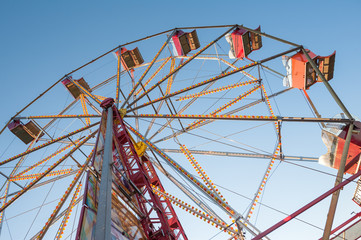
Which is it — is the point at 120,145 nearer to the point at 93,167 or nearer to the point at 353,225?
the point at 93,167

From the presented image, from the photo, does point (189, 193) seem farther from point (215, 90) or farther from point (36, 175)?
point (36, 175)

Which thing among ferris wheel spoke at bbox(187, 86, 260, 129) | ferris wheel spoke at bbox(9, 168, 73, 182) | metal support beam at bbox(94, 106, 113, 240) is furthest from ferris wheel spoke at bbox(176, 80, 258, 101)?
metal support beam at bbox(94, 106, 113, 240)

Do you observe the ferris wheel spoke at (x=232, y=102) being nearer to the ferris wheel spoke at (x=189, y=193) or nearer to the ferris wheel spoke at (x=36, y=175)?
the ferris wheel spoke at (x=189, y=193)

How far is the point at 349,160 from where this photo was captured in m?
8.45

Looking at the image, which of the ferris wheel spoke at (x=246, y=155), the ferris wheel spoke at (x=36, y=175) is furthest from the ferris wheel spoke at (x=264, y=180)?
the ferris wheel spoke at (x=36, y=175)

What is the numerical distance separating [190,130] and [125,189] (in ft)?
16.5

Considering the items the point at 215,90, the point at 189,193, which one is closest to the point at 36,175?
the point at 189,193

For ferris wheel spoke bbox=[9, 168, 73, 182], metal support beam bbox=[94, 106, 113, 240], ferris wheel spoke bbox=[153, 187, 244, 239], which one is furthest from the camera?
ferris wheel spoke bbox=[9, 168, 73, 182]

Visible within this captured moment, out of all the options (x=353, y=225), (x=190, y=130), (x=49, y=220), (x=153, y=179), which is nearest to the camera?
(x=49, y=220)

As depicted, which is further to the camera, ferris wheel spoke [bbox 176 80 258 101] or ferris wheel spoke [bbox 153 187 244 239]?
ferris wheel spoke [bbox 176 80 258 101]

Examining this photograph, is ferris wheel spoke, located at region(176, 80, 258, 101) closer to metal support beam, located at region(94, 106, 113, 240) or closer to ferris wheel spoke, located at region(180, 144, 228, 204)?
ferris wheel spoke, located at region(180, 144, 228, 204)

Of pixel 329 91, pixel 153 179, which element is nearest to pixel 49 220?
pixel 153 179

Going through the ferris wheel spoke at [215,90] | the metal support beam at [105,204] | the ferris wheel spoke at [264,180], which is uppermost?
the metal support beam at [105,204]

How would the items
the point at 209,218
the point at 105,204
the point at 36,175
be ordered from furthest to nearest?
the point at 36,175
the point at 209,218
the point at 105,204
